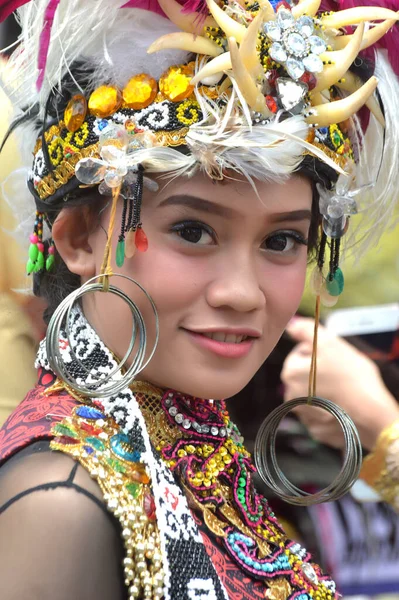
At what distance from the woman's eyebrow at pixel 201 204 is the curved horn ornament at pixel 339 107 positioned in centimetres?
23

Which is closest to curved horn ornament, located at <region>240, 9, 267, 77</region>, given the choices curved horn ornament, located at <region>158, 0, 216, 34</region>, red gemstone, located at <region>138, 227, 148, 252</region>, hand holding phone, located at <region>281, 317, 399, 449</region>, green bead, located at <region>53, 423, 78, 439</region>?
curved horn ornament, located at <region>158, 0, 216, 34</region>

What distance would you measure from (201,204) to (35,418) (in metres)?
0.47

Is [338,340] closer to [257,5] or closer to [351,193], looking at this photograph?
[351,193]

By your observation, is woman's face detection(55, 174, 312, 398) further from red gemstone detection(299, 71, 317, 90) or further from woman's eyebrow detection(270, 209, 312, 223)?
red gemstone detection(299, 71, 317, 90)

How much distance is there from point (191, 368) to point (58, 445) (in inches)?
12.2

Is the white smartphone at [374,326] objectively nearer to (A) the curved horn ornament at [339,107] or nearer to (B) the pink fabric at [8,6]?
(A) the curved horn ornament at [339,107]

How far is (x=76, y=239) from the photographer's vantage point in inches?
67.8

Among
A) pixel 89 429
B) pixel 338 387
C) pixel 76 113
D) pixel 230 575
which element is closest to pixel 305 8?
pixel 76 113

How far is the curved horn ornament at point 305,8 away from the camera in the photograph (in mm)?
1624

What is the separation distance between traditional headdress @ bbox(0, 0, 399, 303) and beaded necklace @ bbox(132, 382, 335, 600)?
14.0 inches

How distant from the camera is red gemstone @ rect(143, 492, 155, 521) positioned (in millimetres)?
1417

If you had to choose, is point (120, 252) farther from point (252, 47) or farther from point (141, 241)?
point (252, 47)

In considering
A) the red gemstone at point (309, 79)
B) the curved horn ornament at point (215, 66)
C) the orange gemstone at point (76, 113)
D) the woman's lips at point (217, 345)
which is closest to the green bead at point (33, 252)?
the orange gemstone at point (76, 113)

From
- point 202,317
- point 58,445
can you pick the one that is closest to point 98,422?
point 58,445
